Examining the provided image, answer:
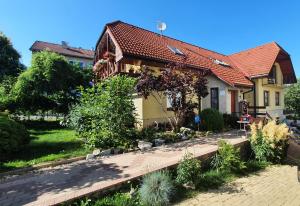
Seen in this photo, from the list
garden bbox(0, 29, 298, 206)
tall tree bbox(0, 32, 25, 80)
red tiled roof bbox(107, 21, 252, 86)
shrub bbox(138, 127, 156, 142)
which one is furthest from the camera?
tall tree bbox(0, 32, 25, 80)

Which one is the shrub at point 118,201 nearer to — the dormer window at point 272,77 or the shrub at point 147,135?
the shrub at point 147,135

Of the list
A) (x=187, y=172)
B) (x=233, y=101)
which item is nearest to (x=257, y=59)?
(x=233, y=101)

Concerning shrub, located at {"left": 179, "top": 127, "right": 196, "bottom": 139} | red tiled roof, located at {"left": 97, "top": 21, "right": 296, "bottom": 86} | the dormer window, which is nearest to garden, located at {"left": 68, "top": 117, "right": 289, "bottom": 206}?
shrub, located at {"left": 179, "top": 127, "right": 196, "bottom": 139}

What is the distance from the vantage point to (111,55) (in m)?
15.1

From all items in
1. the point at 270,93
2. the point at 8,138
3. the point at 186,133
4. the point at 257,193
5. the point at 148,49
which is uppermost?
the point at 148,49

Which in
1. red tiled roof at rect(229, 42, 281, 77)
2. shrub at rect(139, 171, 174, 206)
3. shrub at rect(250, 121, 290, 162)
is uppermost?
red tiled roof at rect(229, 42, 281, 77)

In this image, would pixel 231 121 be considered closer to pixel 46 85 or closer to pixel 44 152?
pixel 44 152

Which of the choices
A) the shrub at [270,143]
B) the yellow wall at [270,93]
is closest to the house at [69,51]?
the yellow wall at [270,93]

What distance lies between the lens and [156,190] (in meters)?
5.22

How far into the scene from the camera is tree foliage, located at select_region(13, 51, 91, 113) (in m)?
15.7

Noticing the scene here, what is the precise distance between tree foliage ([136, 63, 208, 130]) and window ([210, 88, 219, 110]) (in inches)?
202

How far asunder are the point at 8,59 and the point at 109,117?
→ 2324cm

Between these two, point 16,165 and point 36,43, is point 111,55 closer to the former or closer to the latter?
point 16,165

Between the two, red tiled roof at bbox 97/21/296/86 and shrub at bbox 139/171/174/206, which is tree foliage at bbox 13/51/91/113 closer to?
red tiled roof at bbox 97/21/296/86
